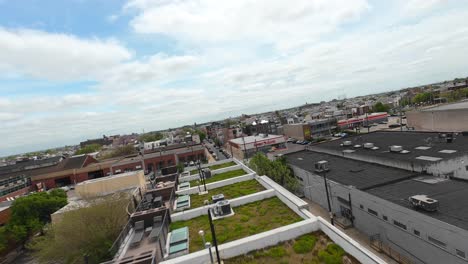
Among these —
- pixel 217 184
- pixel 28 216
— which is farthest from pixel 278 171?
pixel 28 216

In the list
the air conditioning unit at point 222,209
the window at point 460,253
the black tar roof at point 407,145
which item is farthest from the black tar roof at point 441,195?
the air conditioning unit at point 222,209

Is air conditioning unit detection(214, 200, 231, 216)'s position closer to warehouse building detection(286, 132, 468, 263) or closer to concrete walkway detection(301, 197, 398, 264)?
concrete walkway detection(301, 197, 398, 264)

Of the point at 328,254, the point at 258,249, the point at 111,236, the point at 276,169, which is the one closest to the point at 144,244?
the point at 258,249

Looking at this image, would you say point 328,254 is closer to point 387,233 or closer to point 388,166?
point 387,233

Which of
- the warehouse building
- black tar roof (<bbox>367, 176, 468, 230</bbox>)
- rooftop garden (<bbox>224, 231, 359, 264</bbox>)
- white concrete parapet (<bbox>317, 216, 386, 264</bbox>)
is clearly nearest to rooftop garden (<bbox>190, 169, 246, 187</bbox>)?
the warehouse building

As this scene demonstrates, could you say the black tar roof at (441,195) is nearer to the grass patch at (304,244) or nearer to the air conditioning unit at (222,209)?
the grass patch at (304,244)

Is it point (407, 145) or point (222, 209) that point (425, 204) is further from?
point (407, 145)
